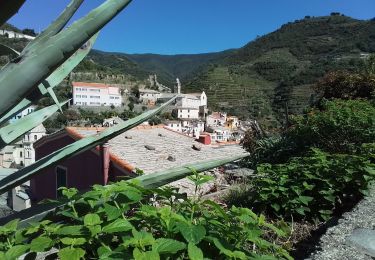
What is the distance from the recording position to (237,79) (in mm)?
95125

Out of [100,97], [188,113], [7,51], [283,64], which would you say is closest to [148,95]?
[100,97]

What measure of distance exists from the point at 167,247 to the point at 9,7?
0.79m

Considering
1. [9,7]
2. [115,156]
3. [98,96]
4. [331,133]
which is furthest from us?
[98,96]

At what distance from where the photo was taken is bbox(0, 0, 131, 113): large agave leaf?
103 centimetres

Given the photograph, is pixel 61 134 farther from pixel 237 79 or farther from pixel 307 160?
pixel 237 79

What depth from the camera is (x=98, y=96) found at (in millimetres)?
88312

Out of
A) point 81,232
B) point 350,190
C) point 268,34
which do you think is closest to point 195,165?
point 81,232

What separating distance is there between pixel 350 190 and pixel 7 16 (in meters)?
2.60

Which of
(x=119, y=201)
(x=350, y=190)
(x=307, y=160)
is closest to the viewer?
(x=119, y=201)

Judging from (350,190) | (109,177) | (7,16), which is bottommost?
(109,177)

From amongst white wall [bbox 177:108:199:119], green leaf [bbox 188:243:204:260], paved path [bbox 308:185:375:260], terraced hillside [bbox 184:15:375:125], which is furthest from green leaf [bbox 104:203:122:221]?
white wall [bbox 177:108:199:119]

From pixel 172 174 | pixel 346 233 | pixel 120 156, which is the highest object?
pixel 172 174

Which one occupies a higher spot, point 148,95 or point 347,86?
point 347,86

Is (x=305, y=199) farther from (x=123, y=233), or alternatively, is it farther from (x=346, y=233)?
(x=123, y=233)
